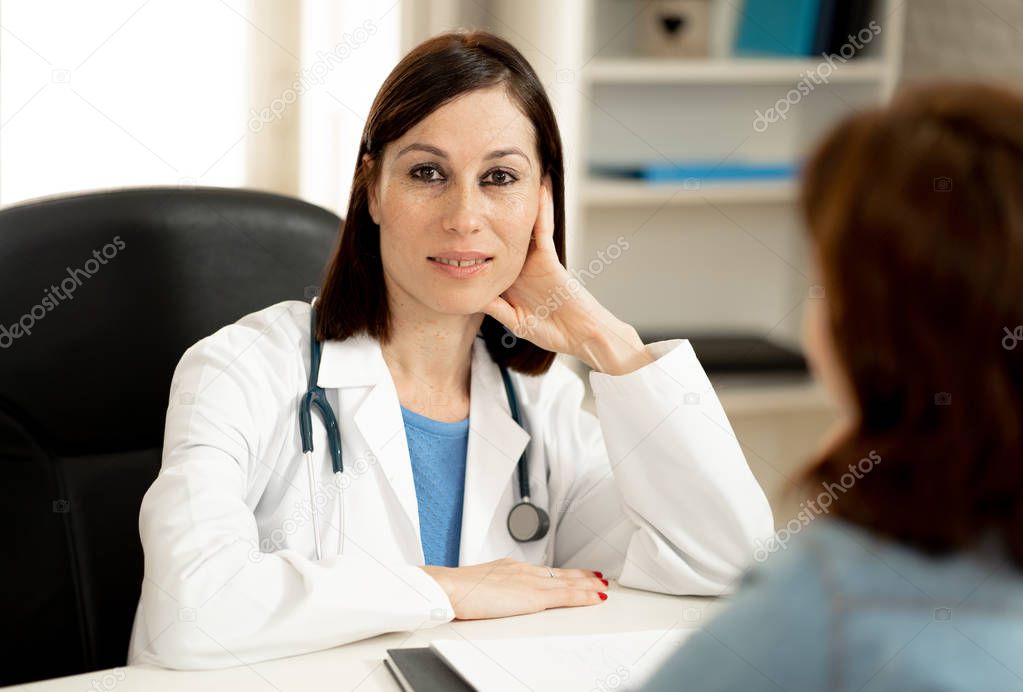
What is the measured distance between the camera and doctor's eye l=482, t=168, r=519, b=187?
160cm

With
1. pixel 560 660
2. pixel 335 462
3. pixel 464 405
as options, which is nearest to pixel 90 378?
pixel 335 462

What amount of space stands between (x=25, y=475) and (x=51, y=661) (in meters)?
0.25

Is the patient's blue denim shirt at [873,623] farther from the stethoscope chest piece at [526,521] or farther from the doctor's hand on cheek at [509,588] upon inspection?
the stethoscope chest piece at [526,521]

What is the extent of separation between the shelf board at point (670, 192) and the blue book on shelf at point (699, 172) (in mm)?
14

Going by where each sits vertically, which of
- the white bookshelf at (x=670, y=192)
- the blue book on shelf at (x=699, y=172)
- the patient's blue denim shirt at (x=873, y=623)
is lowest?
the white bookshelf at (x=670, y=192)

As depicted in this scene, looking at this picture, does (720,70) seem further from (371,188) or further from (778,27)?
(371,188)

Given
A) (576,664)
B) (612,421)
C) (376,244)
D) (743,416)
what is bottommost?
(743,416)

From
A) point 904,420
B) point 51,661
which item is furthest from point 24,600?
point 904,420

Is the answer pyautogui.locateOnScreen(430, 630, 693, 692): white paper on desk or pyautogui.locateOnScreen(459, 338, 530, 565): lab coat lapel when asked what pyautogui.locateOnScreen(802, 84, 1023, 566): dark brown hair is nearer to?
pyautogui.locateOnScreen(430, 630, 693, 692): white paper on desk

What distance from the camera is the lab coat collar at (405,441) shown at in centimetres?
154

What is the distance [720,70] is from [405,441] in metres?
1.73

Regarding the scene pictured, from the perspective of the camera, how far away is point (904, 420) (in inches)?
26.7

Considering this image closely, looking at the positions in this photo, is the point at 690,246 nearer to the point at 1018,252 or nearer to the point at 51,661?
the point at 51,661

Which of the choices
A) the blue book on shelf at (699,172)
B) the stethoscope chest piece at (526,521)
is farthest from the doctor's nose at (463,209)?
the blue book on shelf at (699,172)
